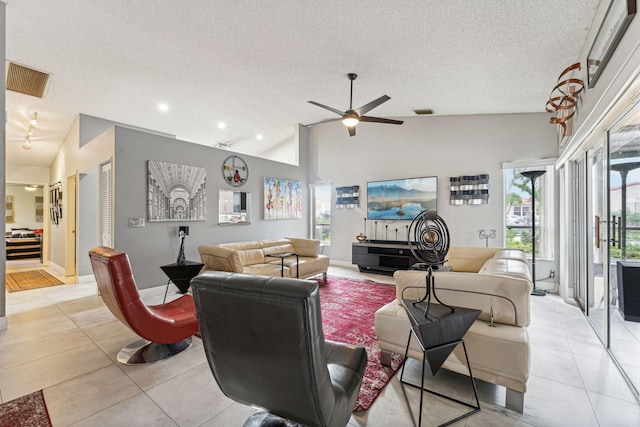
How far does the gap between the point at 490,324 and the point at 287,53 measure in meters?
3.53

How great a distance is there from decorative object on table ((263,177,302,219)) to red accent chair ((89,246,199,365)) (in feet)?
12.3

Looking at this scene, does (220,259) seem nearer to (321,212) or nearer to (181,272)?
(181,272)

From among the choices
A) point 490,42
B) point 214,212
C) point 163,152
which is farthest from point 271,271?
point 490,42

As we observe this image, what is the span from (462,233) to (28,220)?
12.1 metres

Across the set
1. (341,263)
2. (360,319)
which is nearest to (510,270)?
(360,319)

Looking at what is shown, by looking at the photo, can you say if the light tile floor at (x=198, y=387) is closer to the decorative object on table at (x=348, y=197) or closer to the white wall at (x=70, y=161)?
the white wall at (x=70, y=161)

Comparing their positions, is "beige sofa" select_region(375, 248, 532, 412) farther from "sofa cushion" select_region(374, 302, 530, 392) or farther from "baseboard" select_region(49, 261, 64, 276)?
"baseboard" select_region(49, 261, 64, 276)

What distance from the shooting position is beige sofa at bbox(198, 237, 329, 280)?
4309mm

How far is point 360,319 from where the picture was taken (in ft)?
11.2

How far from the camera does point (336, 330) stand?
310 cm

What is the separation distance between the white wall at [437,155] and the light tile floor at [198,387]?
2.62m

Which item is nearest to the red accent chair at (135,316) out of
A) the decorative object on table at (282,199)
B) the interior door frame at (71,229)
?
the decorative object on table at (282,199)

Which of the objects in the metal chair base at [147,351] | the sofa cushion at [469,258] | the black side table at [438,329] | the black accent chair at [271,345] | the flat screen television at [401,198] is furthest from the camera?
the flat screen television at [401,198]

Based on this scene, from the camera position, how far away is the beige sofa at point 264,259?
431cm
